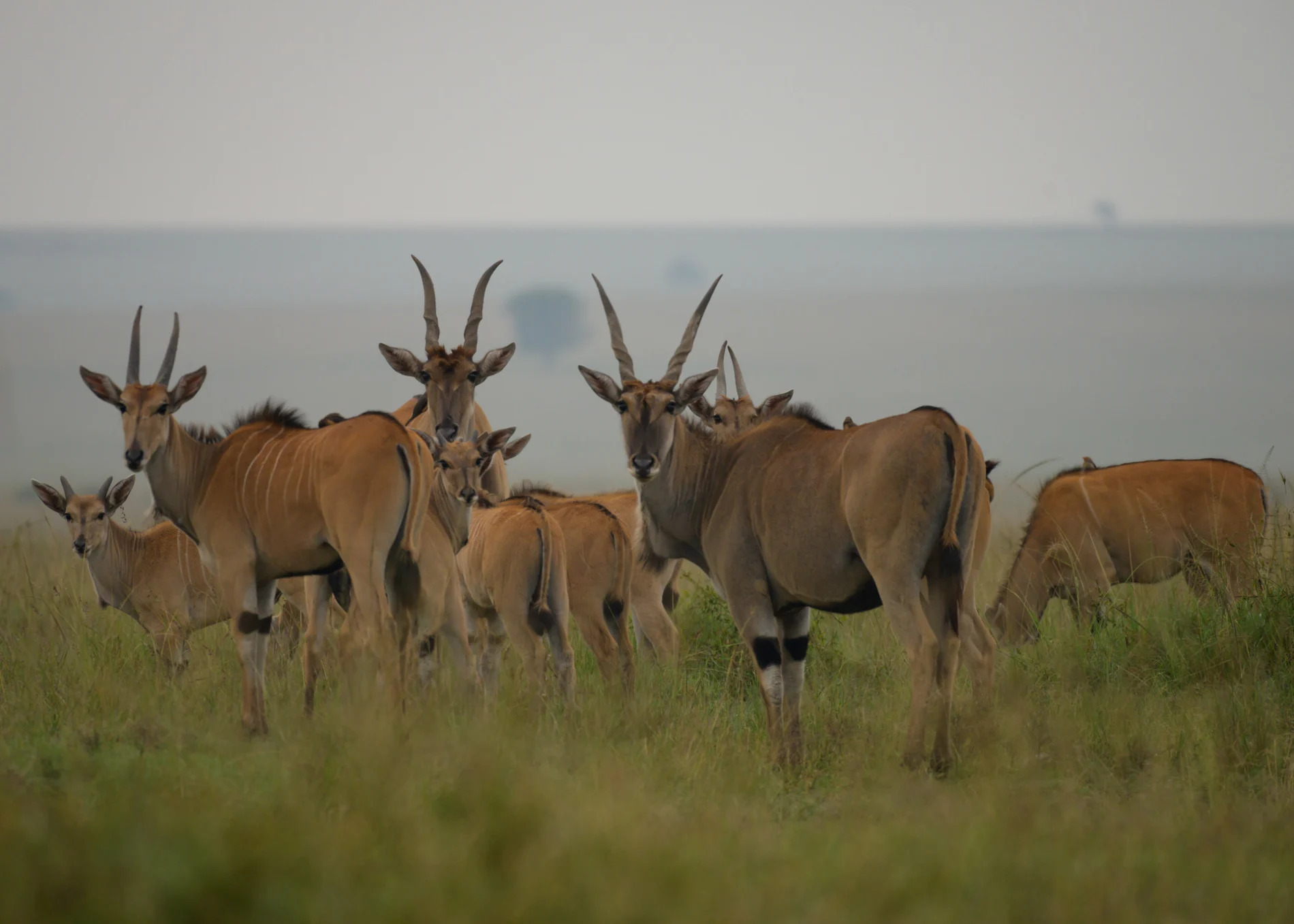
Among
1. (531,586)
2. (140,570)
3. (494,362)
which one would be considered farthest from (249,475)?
(140,570)

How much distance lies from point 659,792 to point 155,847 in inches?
108

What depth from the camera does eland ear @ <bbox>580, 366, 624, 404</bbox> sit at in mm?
8406

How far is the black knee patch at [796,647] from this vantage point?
8.22 metres

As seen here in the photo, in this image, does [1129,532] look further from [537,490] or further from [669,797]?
[669,797]

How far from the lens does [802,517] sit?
303 inches

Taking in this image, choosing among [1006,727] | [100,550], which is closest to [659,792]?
[1006,727]

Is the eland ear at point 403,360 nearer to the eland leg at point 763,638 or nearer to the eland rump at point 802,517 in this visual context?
the eland rump at point 802,517

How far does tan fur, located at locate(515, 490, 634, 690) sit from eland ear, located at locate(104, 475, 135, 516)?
3.96 metres

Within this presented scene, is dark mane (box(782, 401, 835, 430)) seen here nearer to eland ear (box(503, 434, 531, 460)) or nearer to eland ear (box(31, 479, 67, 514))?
eland ear (box(503, 434, 531, 460))

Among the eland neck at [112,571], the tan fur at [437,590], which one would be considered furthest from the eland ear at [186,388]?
the eland neck at [112,571]

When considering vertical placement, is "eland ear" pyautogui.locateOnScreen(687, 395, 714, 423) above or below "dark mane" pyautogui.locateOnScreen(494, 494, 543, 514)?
above

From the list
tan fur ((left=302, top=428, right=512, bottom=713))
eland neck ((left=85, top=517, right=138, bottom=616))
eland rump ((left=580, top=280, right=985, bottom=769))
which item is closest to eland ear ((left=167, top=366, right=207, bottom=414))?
tan fur ((left=302, top=428, right=512, bottom=713))

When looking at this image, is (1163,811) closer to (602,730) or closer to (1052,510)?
(602,730)

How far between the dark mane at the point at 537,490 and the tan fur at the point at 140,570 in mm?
2490
